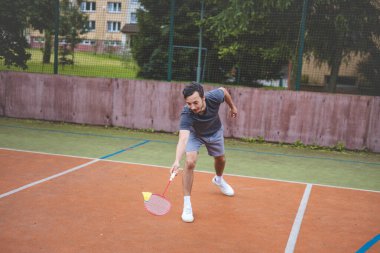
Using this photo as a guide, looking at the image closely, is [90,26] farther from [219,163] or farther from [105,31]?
[219,163]

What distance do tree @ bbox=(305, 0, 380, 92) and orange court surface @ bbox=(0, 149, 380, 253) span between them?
468 centimetres

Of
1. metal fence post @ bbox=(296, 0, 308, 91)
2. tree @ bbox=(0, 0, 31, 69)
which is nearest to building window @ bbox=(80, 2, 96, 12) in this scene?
tree @ bbox=(0, 0, 31, 69)

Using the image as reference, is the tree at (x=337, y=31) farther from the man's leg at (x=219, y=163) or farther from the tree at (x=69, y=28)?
the tree at (x=69, y=28)

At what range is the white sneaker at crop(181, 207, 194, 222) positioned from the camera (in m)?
Answer: 4.66

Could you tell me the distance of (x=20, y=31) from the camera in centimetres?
1125

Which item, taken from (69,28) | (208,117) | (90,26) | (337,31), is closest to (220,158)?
(208,117)

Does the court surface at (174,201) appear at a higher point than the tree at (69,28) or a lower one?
lower

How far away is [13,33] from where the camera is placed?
37.1 feet

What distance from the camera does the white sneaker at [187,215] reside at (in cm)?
466

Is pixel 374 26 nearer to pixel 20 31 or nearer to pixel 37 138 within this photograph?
pixel 37 138

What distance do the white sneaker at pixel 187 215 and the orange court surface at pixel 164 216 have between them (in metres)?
0.06

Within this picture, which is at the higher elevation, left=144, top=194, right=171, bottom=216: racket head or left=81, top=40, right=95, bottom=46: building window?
left=81, top=40, right=95, bottom=46: building window

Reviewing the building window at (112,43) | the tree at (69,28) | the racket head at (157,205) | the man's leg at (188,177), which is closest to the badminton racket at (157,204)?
the racket head at (157,205)

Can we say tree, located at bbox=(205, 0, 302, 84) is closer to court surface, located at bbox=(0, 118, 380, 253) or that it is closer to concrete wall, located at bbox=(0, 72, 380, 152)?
concrete wall, located at bbox=(0, 72, 380, 152)
